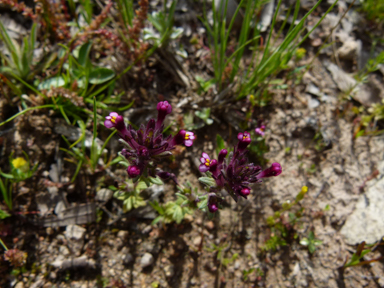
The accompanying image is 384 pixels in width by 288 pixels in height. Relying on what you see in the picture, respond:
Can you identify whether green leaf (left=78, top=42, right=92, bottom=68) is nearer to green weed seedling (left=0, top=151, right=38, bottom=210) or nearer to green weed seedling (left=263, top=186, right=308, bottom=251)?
green weed seedling (left=0, top=151, right=38, bottom=210)

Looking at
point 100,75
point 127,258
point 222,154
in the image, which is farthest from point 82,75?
point 127,258

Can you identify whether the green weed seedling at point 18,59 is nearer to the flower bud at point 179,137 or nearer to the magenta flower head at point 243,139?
the flower bud at point 179,137

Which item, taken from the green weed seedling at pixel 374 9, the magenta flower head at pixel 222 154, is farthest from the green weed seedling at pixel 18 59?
the green weed seedling at pixel 374 9

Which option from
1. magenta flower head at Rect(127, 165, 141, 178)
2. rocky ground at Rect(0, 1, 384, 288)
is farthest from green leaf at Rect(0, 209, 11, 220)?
magenta flower head at Rect(127, 165, 141, 178)

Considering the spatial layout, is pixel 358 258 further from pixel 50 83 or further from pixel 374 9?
pixel 50 83

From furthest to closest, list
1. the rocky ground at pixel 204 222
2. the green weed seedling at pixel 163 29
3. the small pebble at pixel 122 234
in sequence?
the green weed seedling at pixel 163 29, the small pebble at pixel 122 234, the rocky ground at pixel 204 222

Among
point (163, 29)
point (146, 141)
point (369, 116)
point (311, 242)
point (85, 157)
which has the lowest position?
point (311, 242)

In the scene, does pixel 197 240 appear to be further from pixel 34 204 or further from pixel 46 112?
pixel 46 112

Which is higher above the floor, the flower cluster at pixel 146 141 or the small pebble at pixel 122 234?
the flower cluster at pixel 146 141
